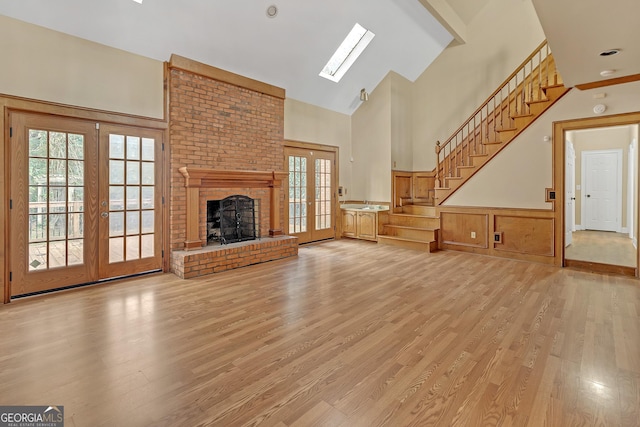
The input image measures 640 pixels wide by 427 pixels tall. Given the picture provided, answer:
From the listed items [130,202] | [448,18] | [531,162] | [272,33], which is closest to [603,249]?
[531,162]

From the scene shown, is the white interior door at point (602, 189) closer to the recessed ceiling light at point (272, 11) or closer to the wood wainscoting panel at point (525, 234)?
the wood wainscoting panel at point (525, 234)

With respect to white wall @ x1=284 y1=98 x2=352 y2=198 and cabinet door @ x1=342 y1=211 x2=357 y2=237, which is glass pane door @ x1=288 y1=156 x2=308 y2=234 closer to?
white wall @ x1=284 y1=98 x2=352 y2=198

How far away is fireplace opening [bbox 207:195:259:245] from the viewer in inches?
221

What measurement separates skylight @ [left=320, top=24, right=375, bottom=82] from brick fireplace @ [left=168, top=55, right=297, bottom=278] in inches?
52.9

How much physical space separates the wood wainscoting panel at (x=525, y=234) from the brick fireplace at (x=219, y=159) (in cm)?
377

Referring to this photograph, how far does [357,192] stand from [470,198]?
2834mm

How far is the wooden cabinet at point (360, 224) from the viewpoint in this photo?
7523mm

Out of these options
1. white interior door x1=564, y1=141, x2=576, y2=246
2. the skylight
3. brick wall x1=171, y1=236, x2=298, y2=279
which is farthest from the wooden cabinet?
white interior door x1=564, y1=141, x2=576, y2=246

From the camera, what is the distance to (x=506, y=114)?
6543 mm

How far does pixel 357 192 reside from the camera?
27.4ft

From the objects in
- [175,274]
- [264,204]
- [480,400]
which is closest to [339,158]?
[264,204]

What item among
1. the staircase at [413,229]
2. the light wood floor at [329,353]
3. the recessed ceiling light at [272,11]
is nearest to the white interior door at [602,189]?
the staircase at [413,229]

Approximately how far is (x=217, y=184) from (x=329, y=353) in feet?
12.1

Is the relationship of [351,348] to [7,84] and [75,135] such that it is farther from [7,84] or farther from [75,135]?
[7,84]
